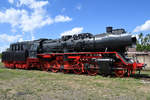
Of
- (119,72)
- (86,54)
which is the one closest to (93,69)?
(86,54)

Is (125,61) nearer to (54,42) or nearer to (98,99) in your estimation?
(98,99)

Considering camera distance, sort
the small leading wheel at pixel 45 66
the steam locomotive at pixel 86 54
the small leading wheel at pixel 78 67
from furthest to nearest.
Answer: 1. the small leading wheel at pixel 45 66
2. the small leading wheel at pixel 78 67
3. the steam locomotive at pixel 86 54

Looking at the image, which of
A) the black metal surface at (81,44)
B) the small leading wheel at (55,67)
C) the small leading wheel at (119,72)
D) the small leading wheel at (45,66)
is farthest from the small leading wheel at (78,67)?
the small leading wheel at (45,66)

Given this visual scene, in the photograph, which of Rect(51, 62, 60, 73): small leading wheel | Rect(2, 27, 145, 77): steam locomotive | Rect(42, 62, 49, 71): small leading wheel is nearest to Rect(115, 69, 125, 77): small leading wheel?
Rect(2, 27, 145, 77): steam locomotive

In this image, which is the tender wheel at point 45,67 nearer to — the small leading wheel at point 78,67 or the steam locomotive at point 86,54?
the steam locomotive at point 86,54

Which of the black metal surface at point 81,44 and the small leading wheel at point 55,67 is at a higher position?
the black metal surface at point 81,44

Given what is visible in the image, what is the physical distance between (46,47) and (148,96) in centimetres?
1317

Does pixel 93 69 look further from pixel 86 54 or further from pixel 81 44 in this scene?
pixel 81 44

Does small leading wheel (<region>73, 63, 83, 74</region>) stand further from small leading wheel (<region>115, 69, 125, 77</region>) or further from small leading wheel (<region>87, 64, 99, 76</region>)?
small leading wheel (<region>115, 69, 125, 77</region>)

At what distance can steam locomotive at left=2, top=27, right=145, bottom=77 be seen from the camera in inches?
457

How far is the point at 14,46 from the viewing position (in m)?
22.2

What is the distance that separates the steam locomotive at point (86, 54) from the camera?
1160 cm

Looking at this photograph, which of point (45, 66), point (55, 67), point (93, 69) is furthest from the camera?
point (45, 66)

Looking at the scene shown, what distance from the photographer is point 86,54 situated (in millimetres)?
13328
